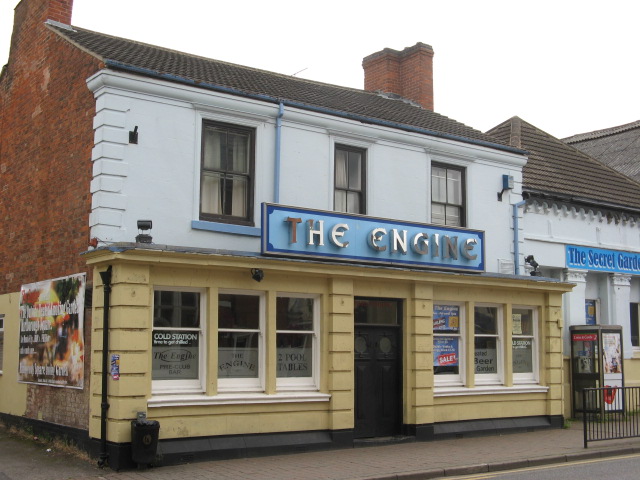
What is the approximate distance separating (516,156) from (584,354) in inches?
203

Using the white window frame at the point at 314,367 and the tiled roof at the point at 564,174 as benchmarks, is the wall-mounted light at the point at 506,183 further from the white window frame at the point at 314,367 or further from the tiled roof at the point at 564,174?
the white window frame at the point at 314,367

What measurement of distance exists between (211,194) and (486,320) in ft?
22.6

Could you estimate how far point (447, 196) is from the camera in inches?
699

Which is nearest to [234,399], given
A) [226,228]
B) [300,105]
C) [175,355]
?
[175,355]

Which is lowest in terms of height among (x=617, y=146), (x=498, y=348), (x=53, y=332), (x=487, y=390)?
(x=487, y=390)

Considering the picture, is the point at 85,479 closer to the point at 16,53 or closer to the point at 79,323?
the point at 79,323

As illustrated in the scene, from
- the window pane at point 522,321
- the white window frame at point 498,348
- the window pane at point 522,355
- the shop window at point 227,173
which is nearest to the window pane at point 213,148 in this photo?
the shop window at point 227,173

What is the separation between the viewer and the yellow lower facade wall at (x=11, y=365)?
15.9 m

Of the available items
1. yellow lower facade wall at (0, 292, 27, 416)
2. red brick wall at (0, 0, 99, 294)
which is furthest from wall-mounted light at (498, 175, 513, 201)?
yellow lower facade wall at (0, 292, 27, 416)

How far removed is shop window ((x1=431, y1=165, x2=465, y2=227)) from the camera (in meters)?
17.5

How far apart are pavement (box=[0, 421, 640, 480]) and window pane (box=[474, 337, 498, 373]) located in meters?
1.82

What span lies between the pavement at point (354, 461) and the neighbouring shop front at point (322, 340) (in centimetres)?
53

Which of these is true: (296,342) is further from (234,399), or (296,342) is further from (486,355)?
(486,355)

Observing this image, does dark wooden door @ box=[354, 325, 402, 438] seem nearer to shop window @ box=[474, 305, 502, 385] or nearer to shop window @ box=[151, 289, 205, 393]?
shop window @ box=[474, 305, 502, 385]
